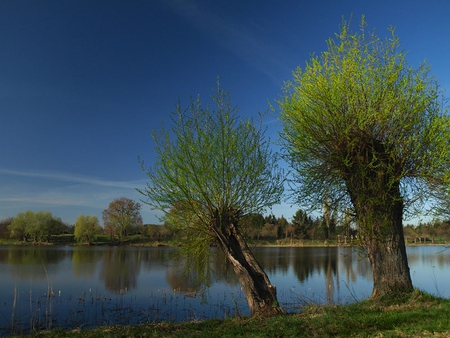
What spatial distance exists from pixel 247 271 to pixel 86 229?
71814 mm

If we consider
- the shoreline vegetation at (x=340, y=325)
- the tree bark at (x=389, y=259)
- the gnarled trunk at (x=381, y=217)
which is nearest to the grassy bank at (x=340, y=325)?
the shoreline vegetation at (x=340, y=325)

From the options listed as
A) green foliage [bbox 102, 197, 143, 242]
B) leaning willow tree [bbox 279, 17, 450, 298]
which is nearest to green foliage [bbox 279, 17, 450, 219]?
leaning willow tree [bbox 279, 17, 450, 298]

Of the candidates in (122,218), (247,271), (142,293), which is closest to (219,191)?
(247,271)

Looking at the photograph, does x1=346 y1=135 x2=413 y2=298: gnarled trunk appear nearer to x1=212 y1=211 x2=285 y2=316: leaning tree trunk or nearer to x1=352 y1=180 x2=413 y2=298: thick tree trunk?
x1=352 y1=180 x2=413 y2=298: thick tree trunk

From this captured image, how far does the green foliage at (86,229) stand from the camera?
73.8 m

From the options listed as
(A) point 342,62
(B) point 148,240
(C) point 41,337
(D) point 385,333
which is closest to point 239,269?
(D) point 385,333

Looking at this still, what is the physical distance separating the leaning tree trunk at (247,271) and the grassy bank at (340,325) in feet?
3.59

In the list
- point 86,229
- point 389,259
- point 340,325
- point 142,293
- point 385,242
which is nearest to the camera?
point 340,325

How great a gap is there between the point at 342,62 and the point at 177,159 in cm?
604

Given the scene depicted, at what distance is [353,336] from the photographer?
21.2ft

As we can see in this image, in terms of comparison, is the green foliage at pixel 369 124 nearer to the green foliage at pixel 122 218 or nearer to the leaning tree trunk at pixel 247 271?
the leaning tree trunk at pixel 247 271

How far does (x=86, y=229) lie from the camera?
7406 cm

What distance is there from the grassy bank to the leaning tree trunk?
1.09 meters

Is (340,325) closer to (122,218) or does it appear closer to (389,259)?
(389,259)
